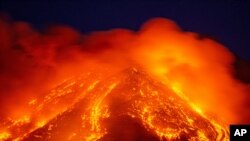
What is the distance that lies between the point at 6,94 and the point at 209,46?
23030 mm

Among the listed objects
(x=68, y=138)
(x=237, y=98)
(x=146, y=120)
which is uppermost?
(x=237, y=98)

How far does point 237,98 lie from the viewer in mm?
50750

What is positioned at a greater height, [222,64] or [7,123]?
[222,64]

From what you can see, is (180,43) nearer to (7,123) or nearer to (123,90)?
(123,90)

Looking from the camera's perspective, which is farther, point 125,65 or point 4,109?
point 125,65

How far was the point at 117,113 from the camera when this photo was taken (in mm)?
39969

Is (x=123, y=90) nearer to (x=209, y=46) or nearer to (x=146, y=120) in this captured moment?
(x=146, y=120)

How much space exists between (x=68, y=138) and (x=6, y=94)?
15.0 m

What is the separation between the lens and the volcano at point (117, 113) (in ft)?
123

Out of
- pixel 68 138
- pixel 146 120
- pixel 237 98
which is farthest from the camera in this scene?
pixel 237 98

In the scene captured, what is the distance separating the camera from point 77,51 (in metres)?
54.8

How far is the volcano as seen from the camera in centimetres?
3734

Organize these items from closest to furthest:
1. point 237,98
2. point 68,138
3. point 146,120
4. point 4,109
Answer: point 68,138
point 146,120
point 4,109
point 237,98

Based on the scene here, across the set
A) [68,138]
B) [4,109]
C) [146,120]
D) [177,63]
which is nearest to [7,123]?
[4,109]
